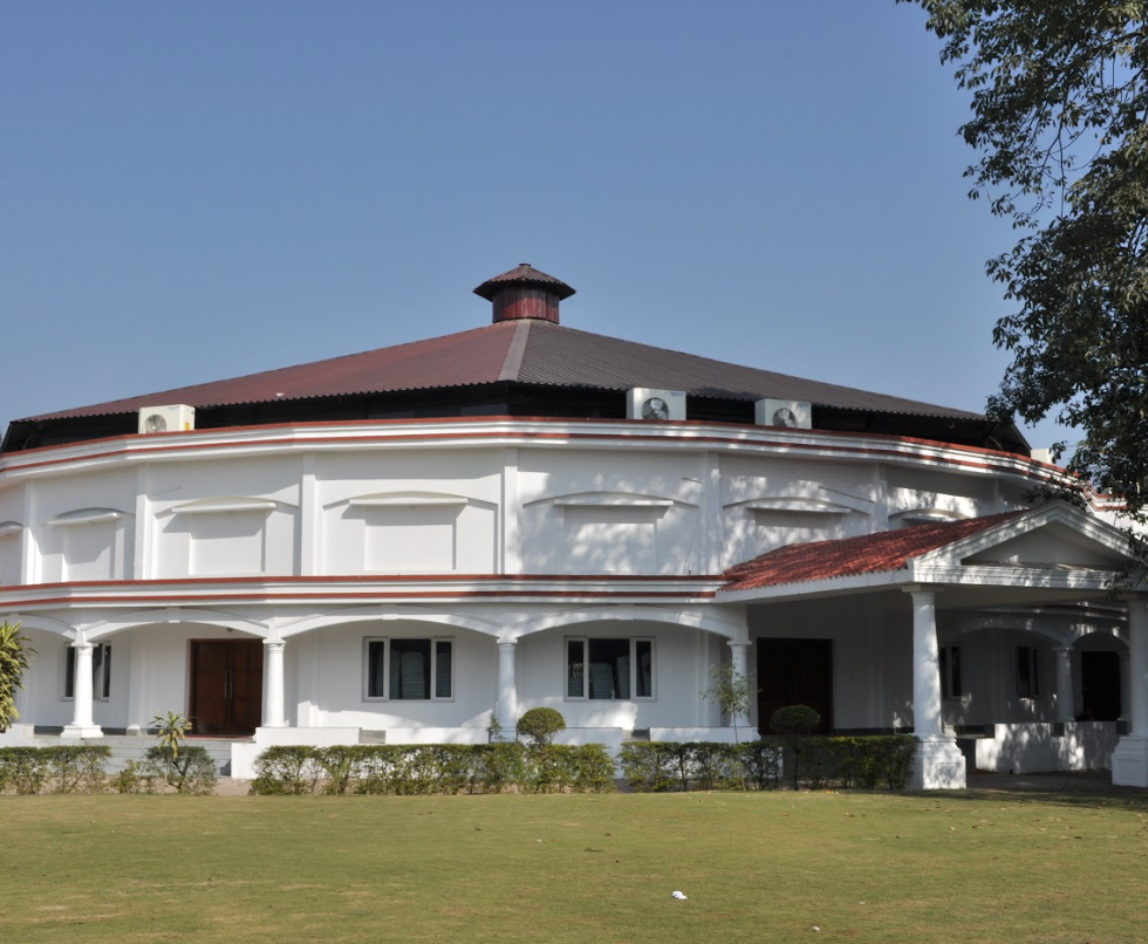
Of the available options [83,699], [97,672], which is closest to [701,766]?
[83,699]

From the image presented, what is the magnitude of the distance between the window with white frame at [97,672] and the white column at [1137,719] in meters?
20.7

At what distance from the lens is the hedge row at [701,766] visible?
2170 cm

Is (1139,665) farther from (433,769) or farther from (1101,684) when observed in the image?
(1101,684)

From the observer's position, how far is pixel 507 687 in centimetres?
2670

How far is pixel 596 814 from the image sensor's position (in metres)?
18.0

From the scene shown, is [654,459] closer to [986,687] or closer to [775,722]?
[775,722]

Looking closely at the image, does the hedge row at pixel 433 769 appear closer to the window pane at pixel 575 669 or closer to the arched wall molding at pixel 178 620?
the arched wall molding at pixel 178 620

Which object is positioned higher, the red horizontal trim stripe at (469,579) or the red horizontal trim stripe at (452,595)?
the red horizontal trim stripe at (469,579)

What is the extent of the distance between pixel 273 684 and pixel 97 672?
6.57 meters

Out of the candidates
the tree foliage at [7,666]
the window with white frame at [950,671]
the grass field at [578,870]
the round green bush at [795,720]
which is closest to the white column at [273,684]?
the tree foliage at [7,666]

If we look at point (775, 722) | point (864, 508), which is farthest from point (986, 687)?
point (775, 722)

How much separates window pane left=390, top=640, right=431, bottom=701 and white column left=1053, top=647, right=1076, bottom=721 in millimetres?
13950

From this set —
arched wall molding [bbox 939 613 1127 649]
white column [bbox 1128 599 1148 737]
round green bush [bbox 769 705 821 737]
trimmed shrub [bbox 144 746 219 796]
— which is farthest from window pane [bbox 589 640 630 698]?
white column [bbox 1128 599 1148 737]

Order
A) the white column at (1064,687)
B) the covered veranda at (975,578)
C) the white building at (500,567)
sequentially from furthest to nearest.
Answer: the white column at (1064,687) → the white building at (500,567) → the covered veranda at (975,578)
